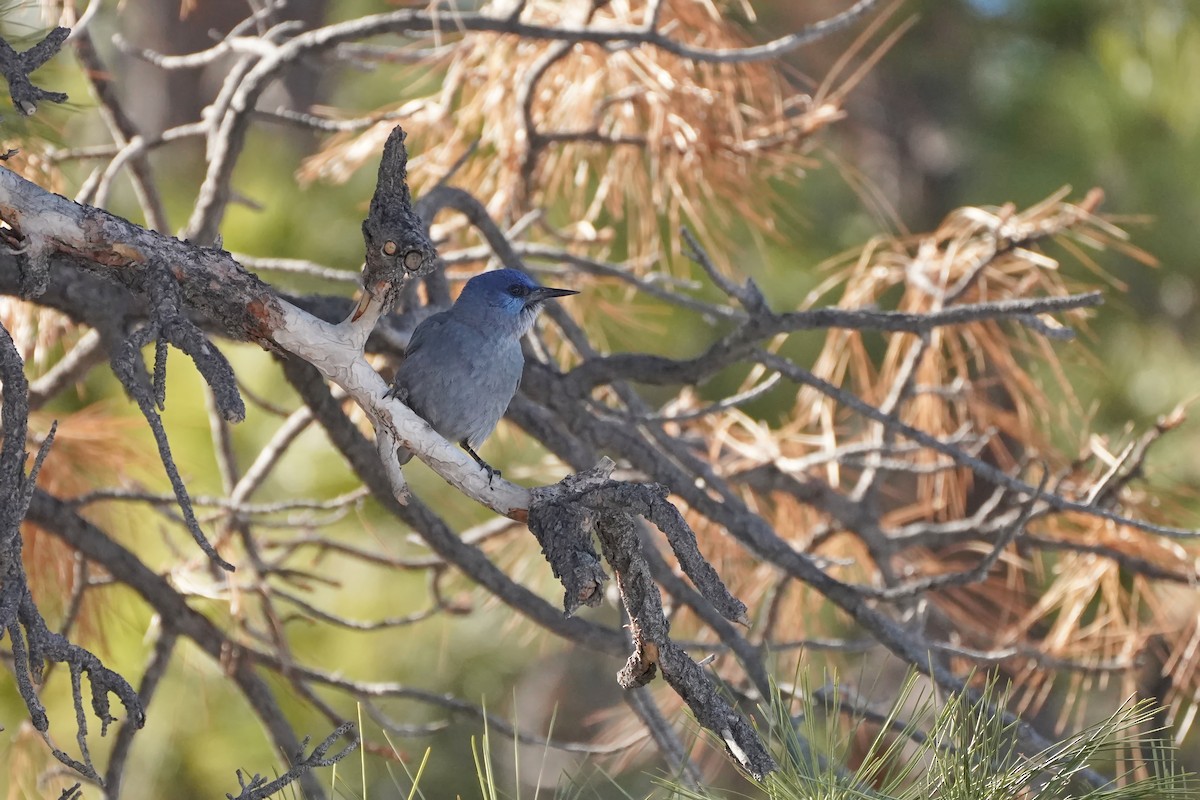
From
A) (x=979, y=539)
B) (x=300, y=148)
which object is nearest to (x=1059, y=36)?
(x=979, y=539)

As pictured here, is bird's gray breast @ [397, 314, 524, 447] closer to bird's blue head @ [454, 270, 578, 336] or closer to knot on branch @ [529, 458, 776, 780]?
bird's blue head @ [454, 270, 578, 336]

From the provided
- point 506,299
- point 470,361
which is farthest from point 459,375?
point 506,299

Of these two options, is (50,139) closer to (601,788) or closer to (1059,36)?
(601,788)

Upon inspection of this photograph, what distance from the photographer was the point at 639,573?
1414 mm

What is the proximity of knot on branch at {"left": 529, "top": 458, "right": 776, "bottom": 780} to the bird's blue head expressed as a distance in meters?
1.04

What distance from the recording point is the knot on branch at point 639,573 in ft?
4.44

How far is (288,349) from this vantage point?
1509 millimetres

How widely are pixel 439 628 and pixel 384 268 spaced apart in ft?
15.6

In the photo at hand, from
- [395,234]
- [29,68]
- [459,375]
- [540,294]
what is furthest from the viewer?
[540,294]

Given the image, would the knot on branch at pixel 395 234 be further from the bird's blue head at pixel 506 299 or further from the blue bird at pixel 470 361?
the bird's blue head at pixel 506 299

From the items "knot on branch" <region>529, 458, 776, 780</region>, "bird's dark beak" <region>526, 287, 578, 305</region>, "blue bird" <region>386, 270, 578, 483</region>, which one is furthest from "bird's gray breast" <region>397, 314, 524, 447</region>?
"knot on branch" <region>529, 458, 776, 780</region>

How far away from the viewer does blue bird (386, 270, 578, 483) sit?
239cm

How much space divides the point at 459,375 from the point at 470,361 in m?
0.03

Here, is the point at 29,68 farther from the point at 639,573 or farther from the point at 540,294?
the point at 540,294
